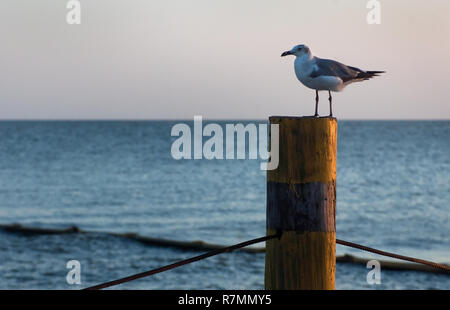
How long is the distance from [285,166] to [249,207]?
32091 millimetres

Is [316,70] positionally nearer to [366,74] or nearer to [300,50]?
[300,50]

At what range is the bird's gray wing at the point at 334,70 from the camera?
5.00 meters

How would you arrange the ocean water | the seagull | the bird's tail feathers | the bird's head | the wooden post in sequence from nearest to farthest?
1. the wooden post
2. the seagull
3. the bird's head
4. the bird's tail feathers
5. the ocean water

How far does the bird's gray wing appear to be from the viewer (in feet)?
16.4

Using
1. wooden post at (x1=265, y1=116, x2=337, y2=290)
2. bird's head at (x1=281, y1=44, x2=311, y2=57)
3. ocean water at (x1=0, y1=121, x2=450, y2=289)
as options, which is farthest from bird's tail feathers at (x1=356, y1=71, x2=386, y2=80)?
ocean water at (x1=0, y1=121, x2=450, y2=289)

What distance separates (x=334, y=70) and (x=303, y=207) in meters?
2.24

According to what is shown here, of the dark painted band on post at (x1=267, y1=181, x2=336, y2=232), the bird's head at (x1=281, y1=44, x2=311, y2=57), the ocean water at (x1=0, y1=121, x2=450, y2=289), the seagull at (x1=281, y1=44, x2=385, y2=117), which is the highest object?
the bird's head at (x1=281, y1=44, x2=311, y2=57)

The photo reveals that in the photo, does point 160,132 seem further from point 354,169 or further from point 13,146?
point 354,169

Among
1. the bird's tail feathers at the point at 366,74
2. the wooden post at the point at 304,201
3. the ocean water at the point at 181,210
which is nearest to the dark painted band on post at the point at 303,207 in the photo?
the wooden post at the point at 304,201

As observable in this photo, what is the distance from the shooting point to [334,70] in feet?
17.4

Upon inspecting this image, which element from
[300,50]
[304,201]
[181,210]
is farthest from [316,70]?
[181,210]

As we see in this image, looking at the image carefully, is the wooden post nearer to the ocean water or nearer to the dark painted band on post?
the dark painted band on post

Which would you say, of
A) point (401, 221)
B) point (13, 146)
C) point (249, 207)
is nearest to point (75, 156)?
point (13, 146)

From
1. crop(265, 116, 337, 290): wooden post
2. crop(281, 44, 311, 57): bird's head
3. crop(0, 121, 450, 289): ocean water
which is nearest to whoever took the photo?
crop(265, 116, 337, 290): wooden post
